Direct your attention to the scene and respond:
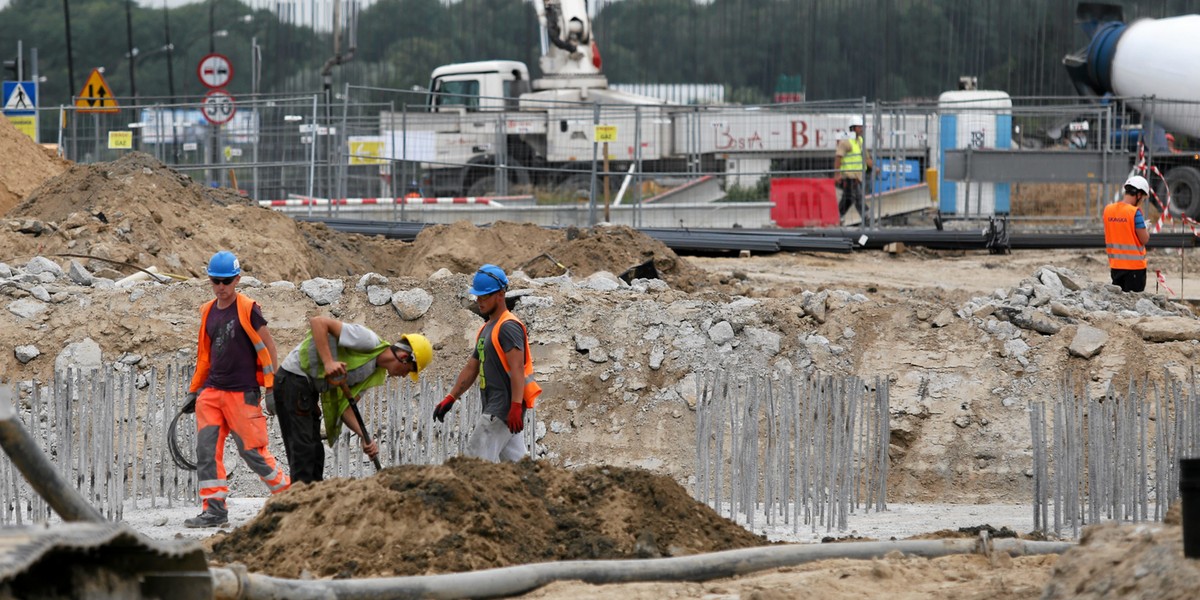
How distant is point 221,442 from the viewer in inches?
299

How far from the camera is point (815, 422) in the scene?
8.21m

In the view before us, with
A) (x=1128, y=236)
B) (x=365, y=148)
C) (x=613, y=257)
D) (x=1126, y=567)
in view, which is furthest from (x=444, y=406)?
(x=365, y=148)

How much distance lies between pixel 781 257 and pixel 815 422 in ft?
31.8

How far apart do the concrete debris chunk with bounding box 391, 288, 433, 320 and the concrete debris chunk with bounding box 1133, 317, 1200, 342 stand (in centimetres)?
543

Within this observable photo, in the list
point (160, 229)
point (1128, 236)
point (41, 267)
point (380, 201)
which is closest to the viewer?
point (41, 267)

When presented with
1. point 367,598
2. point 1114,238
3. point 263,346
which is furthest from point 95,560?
point 1114,238

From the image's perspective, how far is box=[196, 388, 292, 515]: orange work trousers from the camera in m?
7.54

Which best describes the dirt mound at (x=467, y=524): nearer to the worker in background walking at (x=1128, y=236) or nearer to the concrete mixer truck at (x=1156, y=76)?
the worker in background walking at (x=1128, y=236)

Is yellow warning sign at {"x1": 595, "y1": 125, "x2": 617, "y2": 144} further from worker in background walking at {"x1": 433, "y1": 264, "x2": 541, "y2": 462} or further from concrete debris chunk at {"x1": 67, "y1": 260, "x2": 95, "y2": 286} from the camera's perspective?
worker in background walking at {"x1": 433, "y1": 264, "x2": 541, "y2": 462}

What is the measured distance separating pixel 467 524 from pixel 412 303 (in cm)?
575

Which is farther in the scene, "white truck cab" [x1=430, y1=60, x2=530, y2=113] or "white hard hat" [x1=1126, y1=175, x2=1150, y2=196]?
"white truck cab" [x1=430, y1=60, x2=530, y2=113]

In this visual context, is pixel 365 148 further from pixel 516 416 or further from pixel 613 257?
pixel 516 416

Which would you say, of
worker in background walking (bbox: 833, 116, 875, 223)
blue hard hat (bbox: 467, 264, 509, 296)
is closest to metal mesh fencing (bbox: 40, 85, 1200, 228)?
worker in background walking (bbox: 833, 116, 875, 223)

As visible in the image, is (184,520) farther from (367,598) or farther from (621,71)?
(621,71)
